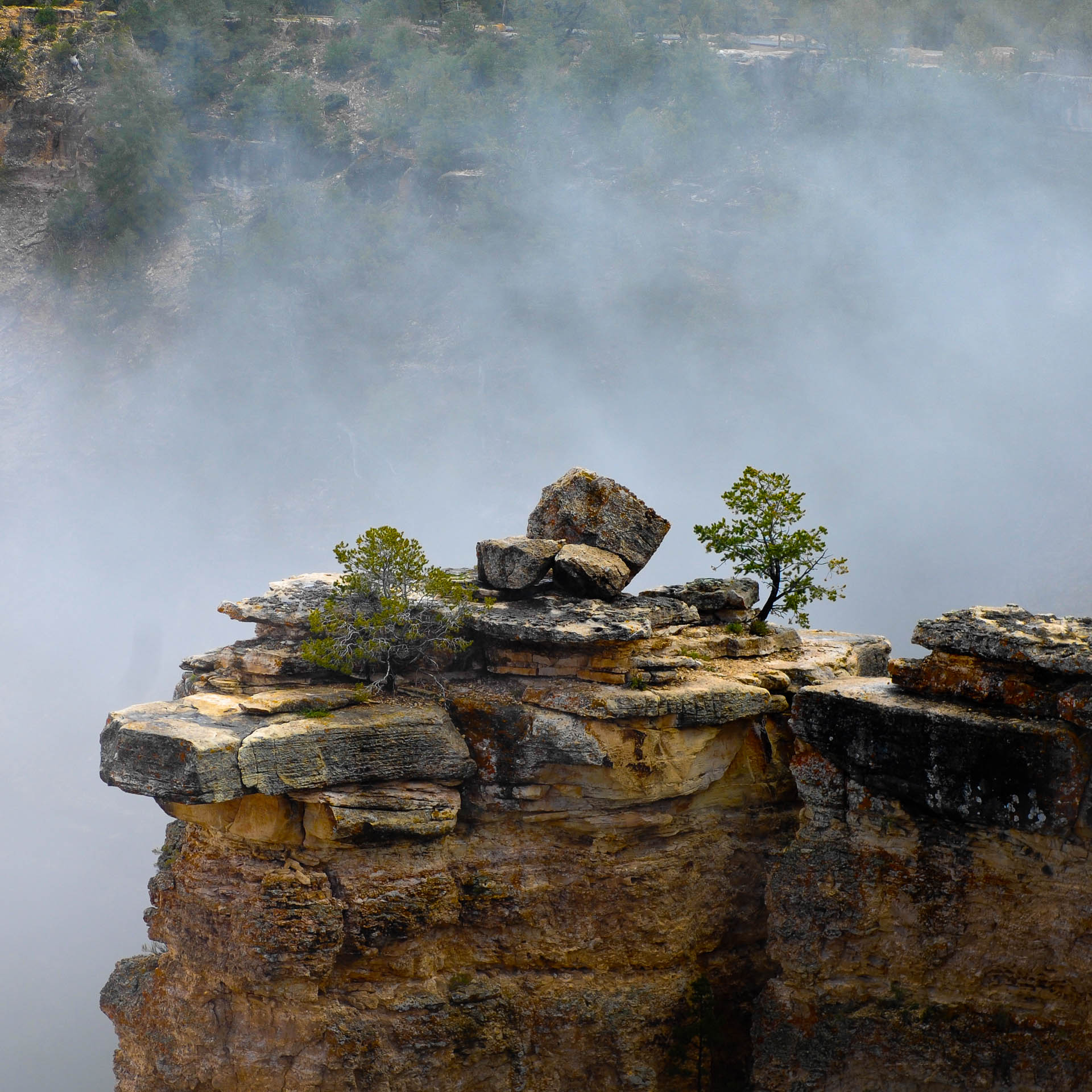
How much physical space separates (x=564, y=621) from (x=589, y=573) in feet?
5.41

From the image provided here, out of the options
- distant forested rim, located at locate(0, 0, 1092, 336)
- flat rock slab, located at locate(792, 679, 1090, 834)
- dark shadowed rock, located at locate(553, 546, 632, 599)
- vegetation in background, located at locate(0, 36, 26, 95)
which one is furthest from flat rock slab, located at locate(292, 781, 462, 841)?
vegetation in background, located at locate(0, 36, 26, 95)

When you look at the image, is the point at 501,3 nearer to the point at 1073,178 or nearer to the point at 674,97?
the point at 674,97

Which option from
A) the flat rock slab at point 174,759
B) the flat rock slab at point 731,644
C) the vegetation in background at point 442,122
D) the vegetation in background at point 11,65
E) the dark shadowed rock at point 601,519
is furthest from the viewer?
the vegetation in background at point 442,122

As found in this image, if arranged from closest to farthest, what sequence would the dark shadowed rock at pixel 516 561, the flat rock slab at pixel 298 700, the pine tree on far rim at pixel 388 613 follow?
the flat rock slab at pixel 298 700, the pine tree on far rim at pixel 388 613, the dark shadowed rock at pixel 516 561

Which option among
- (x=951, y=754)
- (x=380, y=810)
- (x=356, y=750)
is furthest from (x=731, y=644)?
(x=356, y=750)

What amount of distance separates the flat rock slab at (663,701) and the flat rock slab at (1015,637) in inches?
194

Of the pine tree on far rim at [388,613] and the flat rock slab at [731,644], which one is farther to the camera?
the flat rock slab at [731,644]

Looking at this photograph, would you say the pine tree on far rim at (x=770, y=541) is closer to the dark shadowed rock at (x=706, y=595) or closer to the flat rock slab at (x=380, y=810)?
the dark shadowed rock at (x=706, y=595)

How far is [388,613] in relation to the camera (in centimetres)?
2802

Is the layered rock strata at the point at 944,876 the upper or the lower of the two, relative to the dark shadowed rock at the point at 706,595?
lower

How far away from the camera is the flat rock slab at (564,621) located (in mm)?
27625

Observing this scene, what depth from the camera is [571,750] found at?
89.3ft

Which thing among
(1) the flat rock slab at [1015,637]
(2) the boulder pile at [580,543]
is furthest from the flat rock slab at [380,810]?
(1) the flat rock slab at [1015,637]

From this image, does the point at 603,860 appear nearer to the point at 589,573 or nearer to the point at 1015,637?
the point at 589,573
